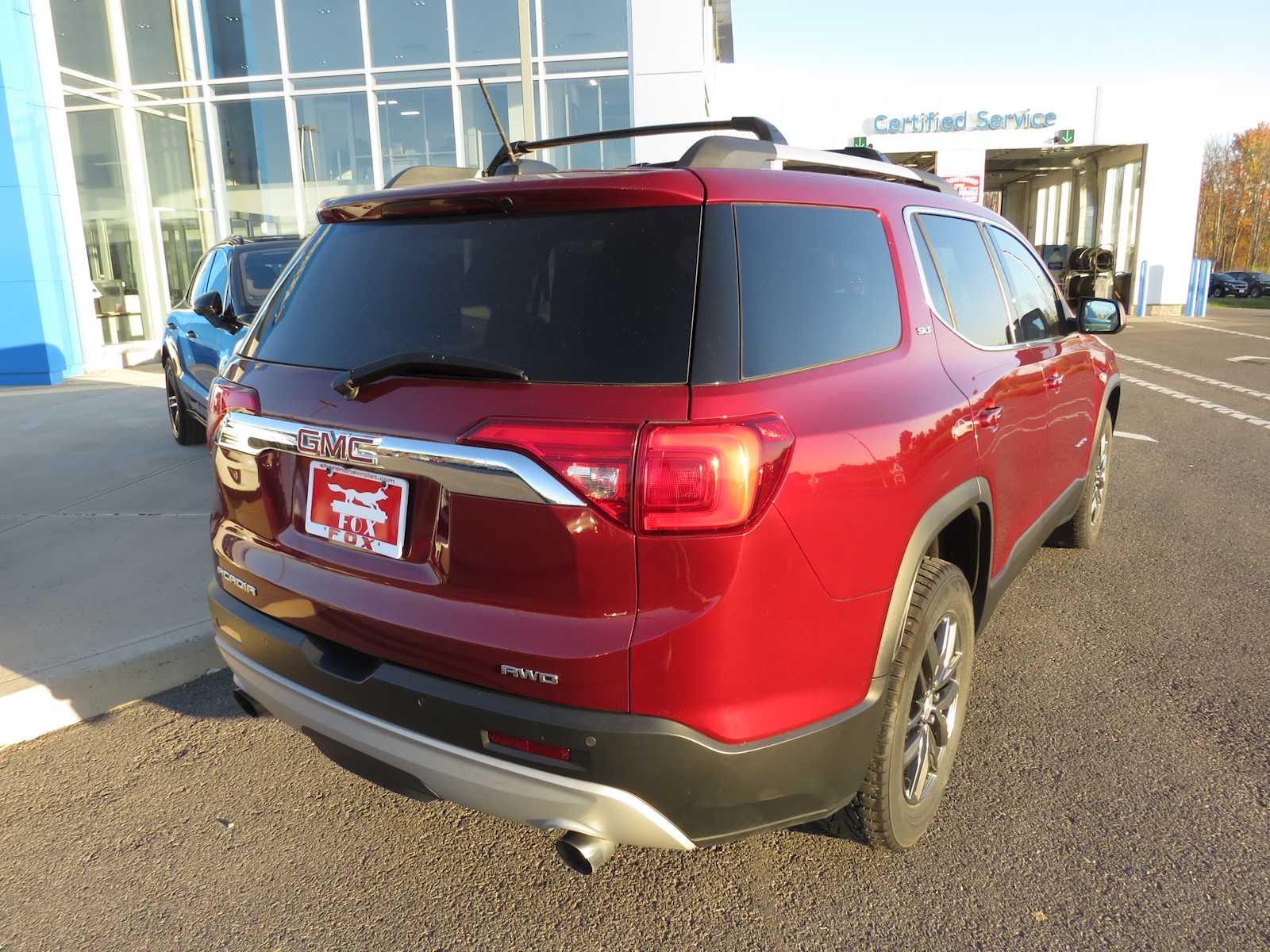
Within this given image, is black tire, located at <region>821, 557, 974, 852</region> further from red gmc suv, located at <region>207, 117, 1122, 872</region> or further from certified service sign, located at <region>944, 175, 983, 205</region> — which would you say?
certified service sign, located at <region>944, 175, 983, 205</region>

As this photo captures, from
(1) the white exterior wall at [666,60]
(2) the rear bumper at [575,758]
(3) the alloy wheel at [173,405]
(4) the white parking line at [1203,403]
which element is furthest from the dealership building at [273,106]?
(2) the rear bumper at [575,758]

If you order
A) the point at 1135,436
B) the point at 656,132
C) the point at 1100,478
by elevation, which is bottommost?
the point at 1135,436

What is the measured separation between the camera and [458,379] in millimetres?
2020

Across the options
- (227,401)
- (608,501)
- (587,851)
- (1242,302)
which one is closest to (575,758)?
(587,851)

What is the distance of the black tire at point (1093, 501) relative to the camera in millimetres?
4730

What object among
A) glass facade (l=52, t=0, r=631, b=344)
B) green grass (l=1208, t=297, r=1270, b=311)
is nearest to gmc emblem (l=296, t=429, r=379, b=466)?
glass facade (l=52, t=0, r=631, b=344)

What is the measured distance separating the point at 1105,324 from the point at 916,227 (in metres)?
2.02

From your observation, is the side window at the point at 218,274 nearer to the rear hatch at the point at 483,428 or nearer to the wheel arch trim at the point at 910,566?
the rear hatch at the point at 483,428

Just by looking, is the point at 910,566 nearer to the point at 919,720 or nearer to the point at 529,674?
the point at 919,720

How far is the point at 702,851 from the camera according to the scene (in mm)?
2652

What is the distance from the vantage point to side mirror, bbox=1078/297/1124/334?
169 inches

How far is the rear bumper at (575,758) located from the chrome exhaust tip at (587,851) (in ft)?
0.32

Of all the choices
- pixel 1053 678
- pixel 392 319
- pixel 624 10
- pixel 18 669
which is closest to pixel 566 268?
pixel 392 319

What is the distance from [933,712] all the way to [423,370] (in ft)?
5.69
